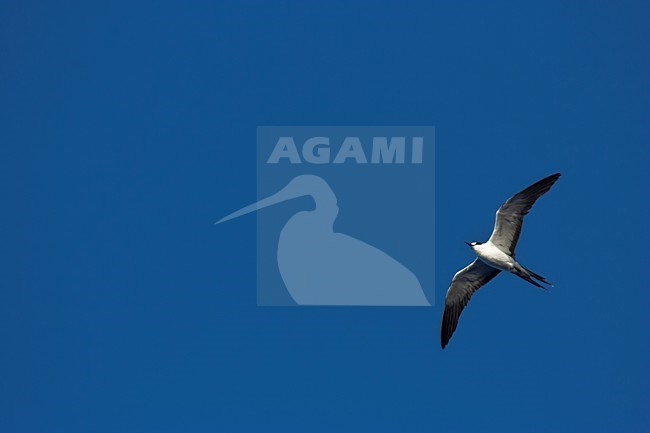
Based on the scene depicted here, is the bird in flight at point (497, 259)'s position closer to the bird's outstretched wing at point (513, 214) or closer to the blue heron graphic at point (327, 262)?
the bird's outstretched wing at point (513, 214)

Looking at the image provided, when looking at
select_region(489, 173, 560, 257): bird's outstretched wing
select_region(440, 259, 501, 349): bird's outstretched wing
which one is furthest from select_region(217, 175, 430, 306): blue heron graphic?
select_region(489, 173, 560, 257): bird's outstretched wing

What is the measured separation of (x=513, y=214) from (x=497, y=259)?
88 cm

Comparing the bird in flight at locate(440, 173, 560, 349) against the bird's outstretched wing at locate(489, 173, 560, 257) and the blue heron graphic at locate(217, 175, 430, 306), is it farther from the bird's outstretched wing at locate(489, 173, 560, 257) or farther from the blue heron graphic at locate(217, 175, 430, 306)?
the blue heron graphic at locate(217, 175, 430, 306)

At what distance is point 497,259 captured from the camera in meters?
15.8

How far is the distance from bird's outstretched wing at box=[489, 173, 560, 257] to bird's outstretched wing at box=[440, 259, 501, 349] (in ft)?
3.18

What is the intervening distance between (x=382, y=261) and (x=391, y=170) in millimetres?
2374

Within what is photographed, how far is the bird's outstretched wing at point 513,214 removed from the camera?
15508 mm

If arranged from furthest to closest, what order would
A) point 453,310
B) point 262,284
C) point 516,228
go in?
point 262,284 → point 453,310 → point 516,228

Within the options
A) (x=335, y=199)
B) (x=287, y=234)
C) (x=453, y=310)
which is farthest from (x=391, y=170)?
(x=453, y=310)

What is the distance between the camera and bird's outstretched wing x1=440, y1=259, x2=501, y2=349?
16953 millimetres

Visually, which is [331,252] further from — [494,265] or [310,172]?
[494,265]

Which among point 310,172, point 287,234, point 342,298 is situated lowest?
point 342,298

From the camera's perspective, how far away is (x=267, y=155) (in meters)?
22.8

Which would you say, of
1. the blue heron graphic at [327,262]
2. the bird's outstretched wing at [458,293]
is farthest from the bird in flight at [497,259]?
the blue heron graphic at [327,262]
